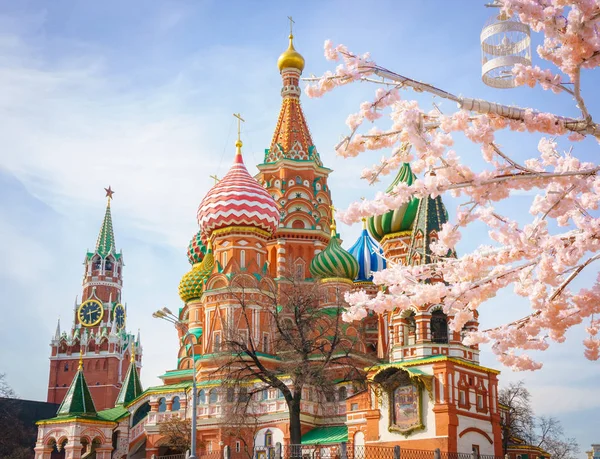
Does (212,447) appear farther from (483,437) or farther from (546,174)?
(546,174)

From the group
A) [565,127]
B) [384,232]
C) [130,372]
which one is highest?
[384,232]

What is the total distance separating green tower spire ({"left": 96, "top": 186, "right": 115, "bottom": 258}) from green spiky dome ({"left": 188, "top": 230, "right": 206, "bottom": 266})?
121ft

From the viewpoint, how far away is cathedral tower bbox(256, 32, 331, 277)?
4453 cm

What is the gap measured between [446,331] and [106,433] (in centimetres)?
2103

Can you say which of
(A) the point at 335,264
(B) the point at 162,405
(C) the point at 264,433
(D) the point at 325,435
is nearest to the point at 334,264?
(A) the point at 335,264

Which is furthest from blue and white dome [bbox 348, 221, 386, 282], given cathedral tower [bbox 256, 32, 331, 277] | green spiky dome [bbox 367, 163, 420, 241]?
green spiky dome [bbox 367, 163, 420, 241]

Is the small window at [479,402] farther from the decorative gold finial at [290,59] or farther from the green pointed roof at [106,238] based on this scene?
the green pointed roof at [106,238]

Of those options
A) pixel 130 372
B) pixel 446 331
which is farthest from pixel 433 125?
pixel 130 372

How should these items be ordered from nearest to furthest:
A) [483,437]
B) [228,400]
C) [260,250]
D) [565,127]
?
[565,127]
[483,437]
[228,400]
[260,250]

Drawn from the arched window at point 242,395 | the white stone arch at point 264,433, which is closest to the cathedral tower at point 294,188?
the white stone arch at point 264,433

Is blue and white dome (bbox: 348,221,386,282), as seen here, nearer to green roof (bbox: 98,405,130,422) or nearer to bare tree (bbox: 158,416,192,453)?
bare tree (bbox: 158,416,192,453)

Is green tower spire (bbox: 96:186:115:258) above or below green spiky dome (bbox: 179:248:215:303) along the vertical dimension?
above

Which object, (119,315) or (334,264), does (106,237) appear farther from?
(334,264)

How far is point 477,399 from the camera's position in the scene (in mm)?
29109
